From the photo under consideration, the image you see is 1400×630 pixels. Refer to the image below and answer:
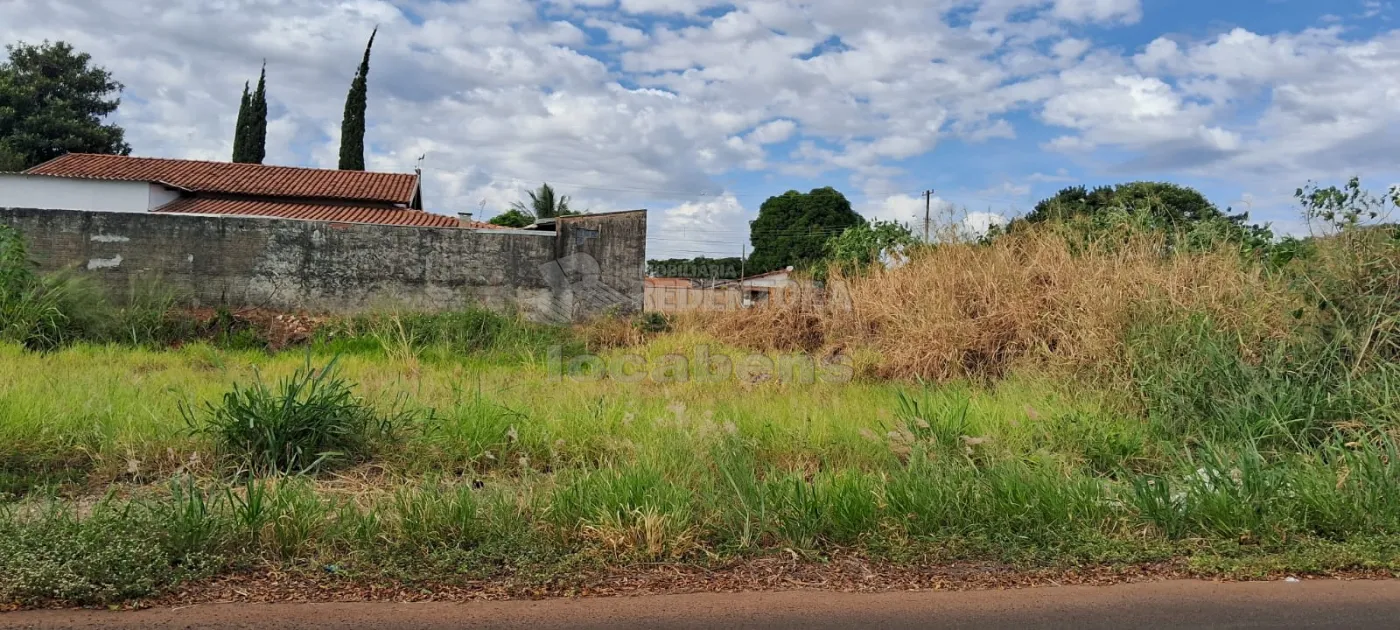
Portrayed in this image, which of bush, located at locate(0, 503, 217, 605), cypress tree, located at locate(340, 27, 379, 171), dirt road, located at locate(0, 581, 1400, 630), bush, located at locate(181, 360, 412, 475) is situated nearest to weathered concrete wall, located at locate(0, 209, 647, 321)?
bush, located at locate(181, 360, 412, 475)

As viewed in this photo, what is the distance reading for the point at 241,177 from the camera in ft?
78.6

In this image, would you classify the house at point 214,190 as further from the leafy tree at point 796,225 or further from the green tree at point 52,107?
the leafy tree at point 796,225

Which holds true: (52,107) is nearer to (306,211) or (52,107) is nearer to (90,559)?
(306,211)

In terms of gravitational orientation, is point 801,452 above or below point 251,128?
below

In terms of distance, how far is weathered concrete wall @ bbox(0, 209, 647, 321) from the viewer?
42.0 ft

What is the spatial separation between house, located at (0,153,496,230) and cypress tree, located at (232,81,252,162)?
8438 mm

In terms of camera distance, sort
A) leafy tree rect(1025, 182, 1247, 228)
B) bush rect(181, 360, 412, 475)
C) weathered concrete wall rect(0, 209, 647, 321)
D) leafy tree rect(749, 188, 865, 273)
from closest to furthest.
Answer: bush rect(181, 360, 412, 475) → leafy tree rect(1025, 182, 1247, 228) → weathered concrete wall rect(0, 209, 647, 321) → leafy tree rect(749, 188, 865, 273)

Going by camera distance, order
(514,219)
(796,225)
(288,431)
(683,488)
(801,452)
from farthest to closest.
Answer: (796,225) → (514,219) → (801,452) → (288,431) → (683,488)

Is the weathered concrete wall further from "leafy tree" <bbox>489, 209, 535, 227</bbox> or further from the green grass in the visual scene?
"leafy tree" <bbox>489, 209, 535, 227</bbox>

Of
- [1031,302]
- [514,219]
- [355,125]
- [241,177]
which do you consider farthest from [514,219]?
[1031,302]

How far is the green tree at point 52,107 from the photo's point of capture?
97.7ft

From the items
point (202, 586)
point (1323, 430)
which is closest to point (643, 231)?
point (1323, 430)

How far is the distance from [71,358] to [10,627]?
735 cm

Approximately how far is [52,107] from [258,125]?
6.72 m
